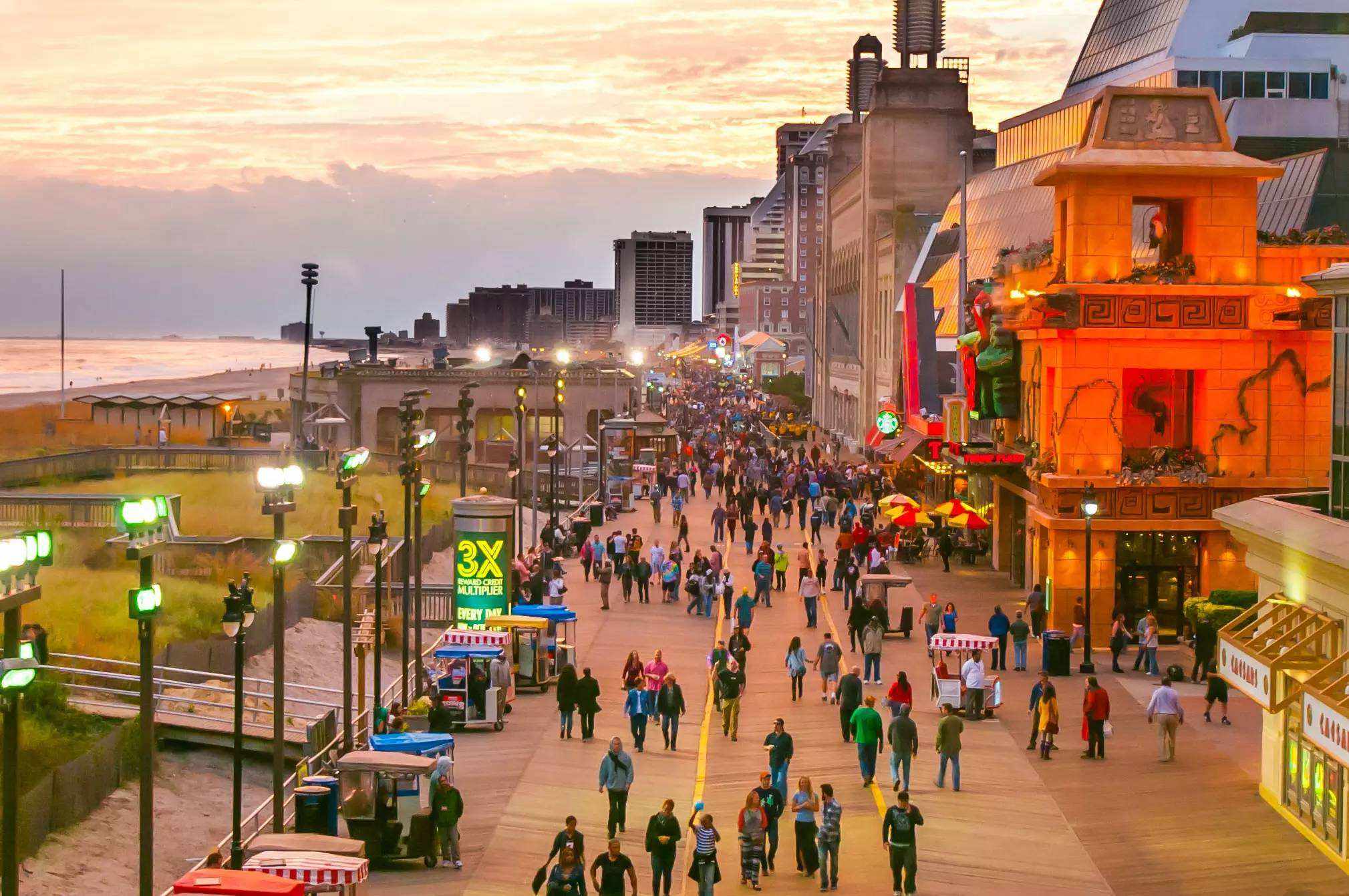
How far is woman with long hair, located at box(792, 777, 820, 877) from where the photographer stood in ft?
64.6

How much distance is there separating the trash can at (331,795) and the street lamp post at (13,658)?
6.97 meters

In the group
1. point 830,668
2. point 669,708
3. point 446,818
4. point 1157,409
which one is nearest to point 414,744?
point 446,818

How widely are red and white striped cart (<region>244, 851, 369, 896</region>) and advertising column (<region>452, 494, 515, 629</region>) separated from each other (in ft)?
56.6

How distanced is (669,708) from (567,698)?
5.67 ft

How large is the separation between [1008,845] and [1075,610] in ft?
47.2

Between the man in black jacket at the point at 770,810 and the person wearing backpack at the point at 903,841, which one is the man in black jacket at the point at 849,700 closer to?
the man in black jacket at the point at 770,810

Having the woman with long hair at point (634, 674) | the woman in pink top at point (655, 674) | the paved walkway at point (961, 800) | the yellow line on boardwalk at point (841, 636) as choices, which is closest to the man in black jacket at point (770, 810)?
the paved walkway at point (961, 800)

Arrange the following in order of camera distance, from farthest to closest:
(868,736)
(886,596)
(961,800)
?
1. (886,596)
2. (868,736)
3. (961,800)

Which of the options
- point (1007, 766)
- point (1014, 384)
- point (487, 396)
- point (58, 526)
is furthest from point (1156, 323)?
point (487, 396)

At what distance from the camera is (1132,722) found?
2839cm

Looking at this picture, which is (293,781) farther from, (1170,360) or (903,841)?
(1170,360)

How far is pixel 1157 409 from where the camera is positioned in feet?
124

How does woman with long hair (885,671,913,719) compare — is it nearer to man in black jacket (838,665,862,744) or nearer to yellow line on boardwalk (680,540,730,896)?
man in black jacket (838,665,862,744)

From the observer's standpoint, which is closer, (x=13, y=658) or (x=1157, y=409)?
(x=13, y=658)
